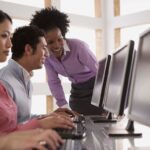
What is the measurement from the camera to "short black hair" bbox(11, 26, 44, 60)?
211 cm

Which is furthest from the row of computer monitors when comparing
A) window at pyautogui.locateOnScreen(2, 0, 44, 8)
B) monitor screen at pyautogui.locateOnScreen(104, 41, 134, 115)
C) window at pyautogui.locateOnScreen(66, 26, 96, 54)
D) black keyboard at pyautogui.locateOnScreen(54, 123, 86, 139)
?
window at pyautogui.locateOnScreen(66, 26, 96, 54)

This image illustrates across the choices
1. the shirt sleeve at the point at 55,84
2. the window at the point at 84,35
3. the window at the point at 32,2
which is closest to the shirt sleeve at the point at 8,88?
the shirt sleeve at the point at 55,84

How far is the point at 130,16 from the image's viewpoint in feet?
14.8

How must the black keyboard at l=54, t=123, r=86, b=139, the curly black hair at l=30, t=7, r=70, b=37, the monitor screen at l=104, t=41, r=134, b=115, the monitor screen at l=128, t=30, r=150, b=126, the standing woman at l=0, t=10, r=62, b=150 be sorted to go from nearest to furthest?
the standing woman at l=0, t=10, r=62, b=150 → the monitor screen at l=128, t=30, r=150, b=126 → the black keyboard at l=54, t=123, r=86, b=139 → the monitor screen at l=104, t=41, r=134, b=115 → the curly black hair at l=30, t=7, r=70, b=37

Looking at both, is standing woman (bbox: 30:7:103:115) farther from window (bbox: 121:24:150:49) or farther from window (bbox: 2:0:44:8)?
window (bbox: 121:24:150:49)

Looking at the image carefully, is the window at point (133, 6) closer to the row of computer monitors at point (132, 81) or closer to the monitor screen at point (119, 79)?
the row of computer monitors at point (132, 81)

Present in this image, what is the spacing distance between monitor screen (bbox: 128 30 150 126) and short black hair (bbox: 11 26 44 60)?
1.02 m

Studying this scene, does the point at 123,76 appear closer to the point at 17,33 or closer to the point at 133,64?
the point at 133,64

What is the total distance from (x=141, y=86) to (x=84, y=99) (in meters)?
1.48

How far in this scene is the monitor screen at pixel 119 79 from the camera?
53.8 inches

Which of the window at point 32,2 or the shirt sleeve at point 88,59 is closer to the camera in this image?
the shirt sleeve at point 88,59

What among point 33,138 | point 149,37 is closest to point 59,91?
point 149,37

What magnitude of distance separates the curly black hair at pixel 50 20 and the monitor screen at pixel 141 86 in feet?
4.62

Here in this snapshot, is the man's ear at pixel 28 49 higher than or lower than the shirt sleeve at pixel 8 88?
higher
